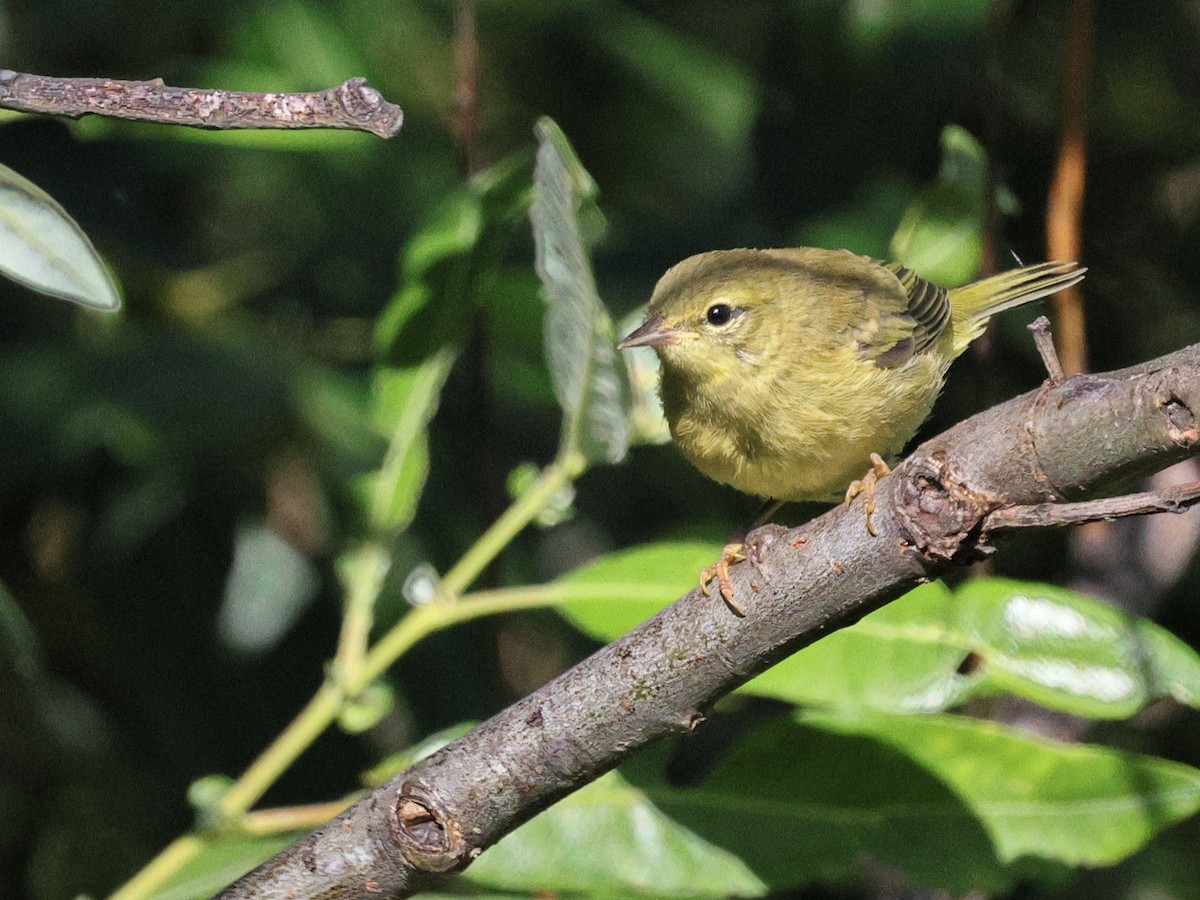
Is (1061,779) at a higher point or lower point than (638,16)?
lower

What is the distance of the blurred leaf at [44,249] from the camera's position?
5.90 ft

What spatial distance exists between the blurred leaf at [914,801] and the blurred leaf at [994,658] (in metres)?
0.16

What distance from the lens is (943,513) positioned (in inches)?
57.1

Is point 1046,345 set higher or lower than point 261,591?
lower

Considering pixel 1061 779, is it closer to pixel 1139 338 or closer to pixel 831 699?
pixel 831 699

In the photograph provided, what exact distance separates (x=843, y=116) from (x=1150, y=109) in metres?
1.08

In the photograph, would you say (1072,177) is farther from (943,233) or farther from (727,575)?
(727,575)

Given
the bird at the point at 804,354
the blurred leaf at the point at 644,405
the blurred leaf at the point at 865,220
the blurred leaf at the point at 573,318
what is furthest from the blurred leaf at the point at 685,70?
the blurred leaf at the point at 573,318

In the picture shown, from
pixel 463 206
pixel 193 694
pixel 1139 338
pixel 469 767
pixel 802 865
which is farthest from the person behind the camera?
pixel 1139 338

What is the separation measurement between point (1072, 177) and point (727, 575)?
1.41 meters

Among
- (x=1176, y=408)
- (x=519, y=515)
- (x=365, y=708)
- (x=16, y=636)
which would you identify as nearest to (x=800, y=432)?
(x=519, y=515)

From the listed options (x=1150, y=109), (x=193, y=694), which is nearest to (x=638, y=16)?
(x=1150, y=109)

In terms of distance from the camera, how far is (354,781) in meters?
3.36

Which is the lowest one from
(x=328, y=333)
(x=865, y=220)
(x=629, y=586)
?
(x=629, y=586)
